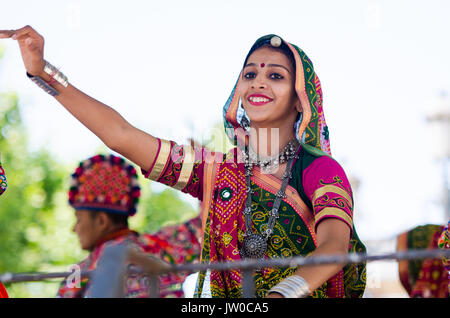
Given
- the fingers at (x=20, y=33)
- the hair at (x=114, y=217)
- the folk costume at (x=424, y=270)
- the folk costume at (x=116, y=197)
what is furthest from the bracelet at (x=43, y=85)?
the folk costume at (x=424, y=270)

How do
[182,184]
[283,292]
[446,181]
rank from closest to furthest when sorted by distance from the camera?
[283,292] → [182,184] → [446,181]

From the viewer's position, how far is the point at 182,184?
318 centimetres

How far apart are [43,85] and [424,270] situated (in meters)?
3.15

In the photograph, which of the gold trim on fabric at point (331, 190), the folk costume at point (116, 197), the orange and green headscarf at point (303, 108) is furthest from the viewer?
the folk costume at point (116, 197)

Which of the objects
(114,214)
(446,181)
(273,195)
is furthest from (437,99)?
(273,195)

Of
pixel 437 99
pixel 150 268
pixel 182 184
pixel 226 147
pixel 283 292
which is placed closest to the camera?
pixel 150 268

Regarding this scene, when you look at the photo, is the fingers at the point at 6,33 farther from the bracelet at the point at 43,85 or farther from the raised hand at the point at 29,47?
the bracelet at the point at 43,85

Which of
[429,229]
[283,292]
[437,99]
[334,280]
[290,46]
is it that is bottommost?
[283,292]

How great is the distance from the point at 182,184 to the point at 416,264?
2.39 metres

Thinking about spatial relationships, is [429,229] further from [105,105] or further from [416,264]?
[105,105]

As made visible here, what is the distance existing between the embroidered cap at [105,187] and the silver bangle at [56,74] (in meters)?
1.65

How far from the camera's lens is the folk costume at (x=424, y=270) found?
182 inches

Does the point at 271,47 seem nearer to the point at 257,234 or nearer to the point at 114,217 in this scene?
the point at 257,234

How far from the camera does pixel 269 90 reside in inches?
126
